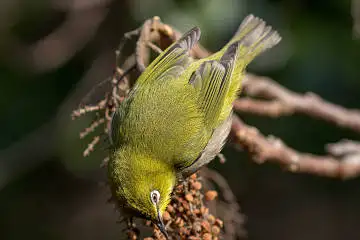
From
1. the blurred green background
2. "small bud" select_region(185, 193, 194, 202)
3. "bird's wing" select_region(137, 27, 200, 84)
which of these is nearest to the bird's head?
"small bud" select_region(185, 193, 194, 202)

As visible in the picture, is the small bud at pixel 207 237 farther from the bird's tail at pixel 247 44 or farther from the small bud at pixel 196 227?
the bird's tail at pixel 247 44

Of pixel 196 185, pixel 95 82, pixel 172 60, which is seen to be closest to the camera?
pixel 196 185

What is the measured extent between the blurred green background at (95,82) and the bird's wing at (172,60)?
118 cm

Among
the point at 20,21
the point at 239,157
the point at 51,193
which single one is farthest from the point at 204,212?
the point at 51,193

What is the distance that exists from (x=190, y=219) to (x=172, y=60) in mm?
931

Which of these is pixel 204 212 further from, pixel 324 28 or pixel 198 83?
pixel 324 28

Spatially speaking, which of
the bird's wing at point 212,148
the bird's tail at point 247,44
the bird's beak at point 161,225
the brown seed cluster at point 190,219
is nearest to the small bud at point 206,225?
the brown seed cluster at point 190,219

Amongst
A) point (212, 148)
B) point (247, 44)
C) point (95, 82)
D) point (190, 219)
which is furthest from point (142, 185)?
point (95, 82)

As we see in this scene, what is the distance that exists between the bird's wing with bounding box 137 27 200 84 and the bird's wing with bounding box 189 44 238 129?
94 mm

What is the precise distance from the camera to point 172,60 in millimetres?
3328

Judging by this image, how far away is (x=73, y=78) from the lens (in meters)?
5.80

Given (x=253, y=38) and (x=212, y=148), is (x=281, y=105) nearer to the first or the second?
(x=253, y=38)

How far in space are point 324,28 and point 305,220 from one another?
110 inches

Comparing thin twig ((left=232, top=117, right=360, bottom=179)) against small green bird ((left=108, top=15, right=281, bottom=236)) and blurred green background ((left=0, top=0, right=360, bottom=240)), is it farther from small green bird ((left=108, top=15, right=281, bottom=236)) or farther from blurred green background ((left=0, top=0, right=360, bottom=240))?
blurred green background ((left=0, top=0, right=360, bottom=240))
